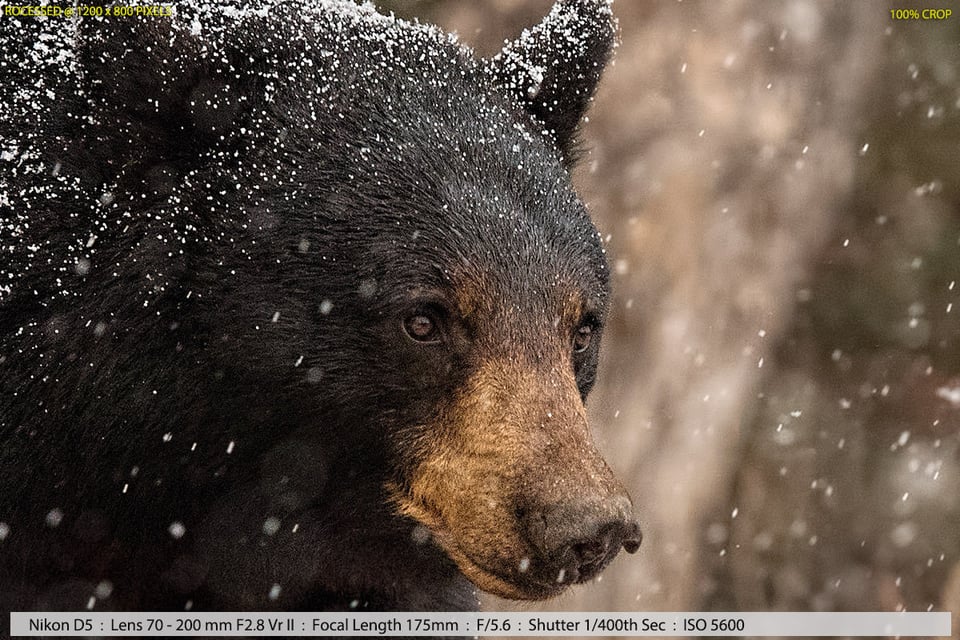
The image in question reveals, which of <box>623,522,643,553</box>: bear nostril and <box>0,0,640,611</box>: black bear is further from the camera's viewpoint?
<box>0,0,640,611</box>: black bear

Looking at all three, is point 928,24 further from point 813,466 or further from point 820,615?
point 820,615

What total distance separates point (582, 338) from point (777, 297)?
398 cm

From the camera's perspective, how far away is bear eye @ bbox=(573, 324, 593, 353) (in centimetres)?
368

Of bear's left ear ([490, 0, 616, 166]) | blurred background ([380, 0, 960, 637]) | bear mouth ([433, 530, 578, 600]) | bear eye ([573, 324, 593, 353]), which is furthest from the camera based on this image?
blurred background ([380, 0, 960, 637])

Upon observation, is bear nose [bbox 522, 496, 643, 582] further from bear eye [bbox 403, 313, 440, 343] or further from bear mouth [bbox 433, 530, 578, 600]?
bear eye [bbox 403, 313, 440, 343]

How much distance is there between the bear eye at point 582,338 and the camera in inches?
145

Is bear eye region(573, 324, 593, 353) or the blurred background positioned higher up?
the blurred background

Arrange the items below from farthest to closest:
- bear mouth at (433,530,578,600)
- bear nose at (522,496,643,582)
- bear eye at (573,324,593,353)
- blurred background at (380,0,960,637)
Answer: blurred background at (380,0,960,637)
bear eye at (573,324,593,353)
bear mouth at (433,530,578,600)
bear nose at (522,496,643,582)

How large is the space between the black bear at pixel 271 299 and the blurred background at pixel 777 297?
3.88 feet

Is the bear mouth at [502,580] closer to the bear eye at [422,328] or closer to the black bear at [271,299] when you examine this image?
the black bear at [271,299]

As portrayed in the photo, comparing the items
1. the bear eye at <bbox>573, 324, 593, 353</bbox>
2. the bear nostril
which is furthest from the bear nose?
the bear eye at <bbox>573, 324, 593, 353</bbox>

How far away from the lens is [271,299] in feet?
11.2

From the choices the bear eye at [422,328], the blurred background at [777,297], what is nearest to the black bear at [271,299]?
the bear eye at [422,328]

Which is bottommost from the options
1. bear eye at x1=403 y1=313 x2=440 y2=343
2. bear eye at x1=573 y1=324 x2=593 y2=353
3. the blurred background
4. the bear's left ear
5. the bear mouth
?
the bear mouth
